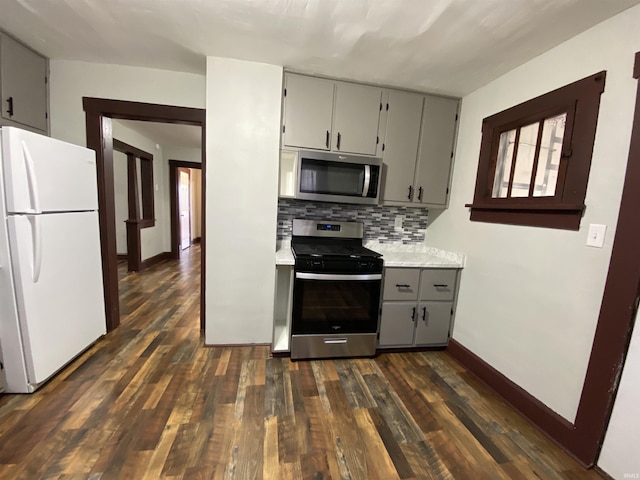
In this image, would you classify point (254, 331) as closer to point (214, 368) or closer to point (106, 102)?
point (214, 368)

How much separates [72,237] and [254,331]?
1.51 m

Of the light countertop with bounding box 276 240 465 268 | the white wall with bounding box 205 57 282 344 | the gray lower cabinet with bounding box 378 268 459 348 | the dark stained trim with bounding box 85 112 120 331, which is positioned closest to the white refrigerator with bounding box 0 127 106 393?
the dark stained trim with bounding box 85 112 120 331

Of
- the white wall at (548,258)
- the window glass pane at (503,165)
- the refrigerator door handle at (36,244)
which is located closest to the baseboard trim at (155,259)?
the refrigerator door handle at (36,244)

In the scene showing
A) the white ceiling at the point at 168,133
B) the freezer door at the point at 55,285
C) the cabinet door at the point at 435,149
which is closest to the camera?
the freezer door at the point at 55,285

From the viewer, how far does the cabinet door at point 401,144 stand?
2.20 metres

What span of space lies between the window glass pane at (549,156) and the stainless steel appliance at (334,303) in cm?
115

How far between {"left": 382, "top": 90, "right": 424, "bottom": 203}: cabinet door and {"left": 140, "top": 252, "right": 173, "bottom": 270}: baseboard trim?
4.34 m

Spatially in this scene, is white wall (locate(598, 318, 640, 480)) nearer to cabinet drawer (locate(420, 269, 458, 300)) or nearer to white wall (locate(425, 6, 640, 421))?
white wall (locate(425, 6, 640, 421))

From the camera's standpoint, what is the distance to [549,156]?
1.63 metres

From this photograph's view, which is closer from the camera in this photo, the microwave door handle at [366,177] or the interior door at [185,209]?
the microwave door handle at [366,177]

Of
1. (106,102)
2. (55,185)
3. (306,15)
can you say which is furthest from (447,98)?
(55,185)

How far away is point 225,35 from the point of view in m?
1.60

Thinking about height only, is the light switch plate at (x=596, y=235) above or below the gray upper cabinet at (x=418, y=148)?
below

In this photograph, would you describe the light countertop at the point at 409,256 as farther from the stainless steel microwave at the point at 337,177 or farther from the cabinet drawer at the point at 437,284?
the stainless steel microwave at the point at 337,177
